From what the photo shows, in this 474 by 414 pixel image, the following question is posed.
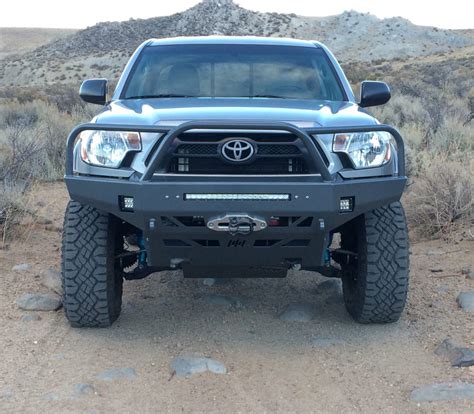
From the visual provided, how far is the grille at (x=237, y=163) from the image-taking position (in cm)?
359

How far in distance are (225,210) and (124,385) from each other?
102cm

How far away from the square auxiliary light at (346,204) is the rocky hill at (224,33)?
56.0 m

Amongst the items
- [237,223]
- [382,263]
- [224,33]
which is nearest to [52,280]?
[237,223]

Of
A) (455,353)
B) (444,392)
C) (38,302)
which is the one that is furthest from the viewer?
(38,302)

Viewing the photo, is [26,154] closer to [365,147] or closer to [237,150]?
[237,150]

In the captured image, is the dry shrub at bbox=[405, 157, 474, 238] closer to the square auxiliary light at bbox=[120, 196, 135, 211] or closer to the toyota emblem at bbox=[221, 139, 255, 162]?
the toyota emblem at bbox=[221, 139, 255, 162]

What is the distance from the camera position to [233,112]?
3852 mm

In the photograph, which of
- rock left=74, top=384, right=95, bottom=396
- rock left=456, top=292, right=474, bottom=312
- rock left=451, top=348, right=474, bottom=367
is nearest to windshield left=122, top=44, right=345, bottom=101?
rock left=456, top=292, right=474, bottom=312

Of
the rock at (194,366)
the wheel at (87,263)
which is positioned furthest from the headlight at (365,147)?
the wheel at (87,263)

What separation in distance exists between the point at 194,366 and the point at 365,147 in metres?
1.50

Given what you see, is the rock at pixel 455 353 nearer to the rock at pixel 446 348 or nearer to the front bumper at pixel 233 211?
the rock at pixel 446 348

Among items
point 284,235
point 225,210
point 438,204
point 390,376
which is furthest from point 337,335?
point 438,204

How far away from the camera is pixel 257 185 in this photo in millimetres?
3445

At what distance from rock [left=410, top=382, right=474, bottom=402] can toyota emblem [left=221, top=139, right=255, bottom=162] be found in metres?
1.44
